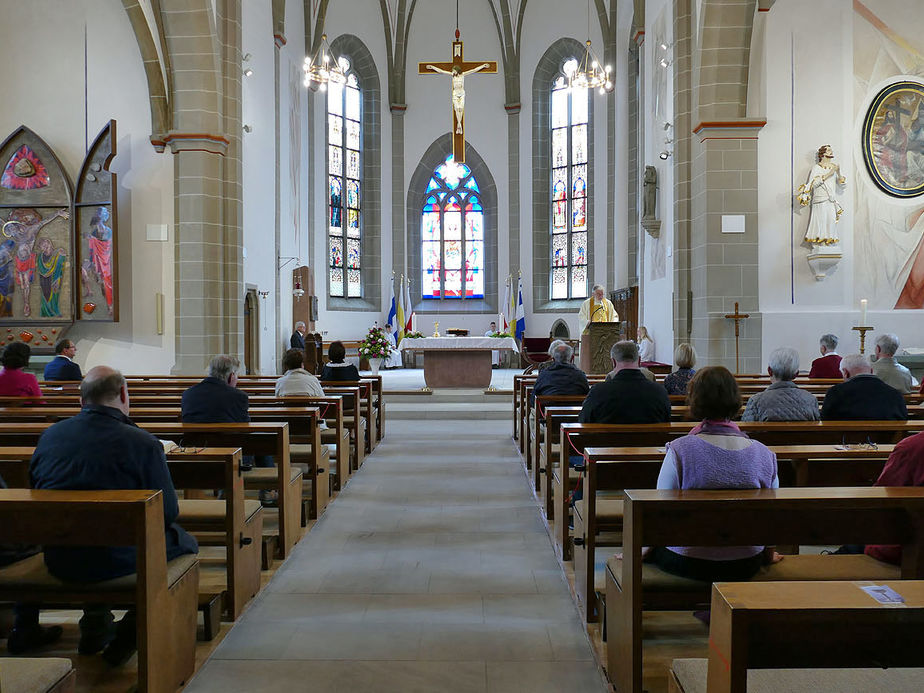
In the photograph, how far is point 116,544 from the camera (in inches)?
95.4

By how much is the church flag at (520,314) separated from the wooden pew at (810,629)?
1778cm

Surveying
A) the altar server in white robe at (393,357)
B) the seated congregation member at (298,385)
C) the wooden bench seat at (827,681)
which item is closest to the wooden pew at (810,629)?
the wooden bench seat at (827,681)

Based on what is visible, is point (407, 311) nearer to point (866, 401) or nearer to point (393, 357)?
point (393, 357)

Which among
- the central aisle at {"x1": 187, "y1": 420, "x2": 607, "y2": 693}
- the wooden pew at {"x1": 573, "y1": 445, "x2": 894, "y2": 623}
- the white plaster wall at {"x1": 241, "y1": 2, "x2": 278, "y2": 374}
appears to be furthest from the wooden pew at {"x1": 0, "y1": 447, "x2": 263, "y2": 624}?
the white plaster wall at {"x1": 241, "y1": 2, "x2": 278, "y2": 374}

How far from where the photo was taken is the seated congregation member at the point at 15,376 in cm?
604

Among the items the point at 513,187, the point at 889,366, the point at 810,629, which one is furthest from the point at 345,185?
the point at 810,629

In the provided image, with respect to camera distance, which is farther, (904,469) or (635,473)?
(635,473)

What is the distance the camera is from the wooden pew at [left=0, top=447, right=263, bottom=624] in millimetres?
3430

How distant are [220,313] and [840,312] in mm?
8428

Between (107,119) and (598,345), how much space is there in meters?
7.95

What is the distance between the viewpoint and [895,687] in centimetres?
175

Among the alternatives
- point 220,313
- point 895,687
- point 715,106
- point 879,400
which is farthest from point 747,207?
point 895,687

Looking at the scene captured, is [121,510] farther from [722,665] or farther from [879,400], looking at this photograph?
[879,400]

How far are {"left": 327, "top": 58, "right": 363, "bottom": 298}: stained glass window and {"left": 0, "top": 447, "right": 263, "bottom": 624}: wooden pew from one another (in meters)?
15.3
